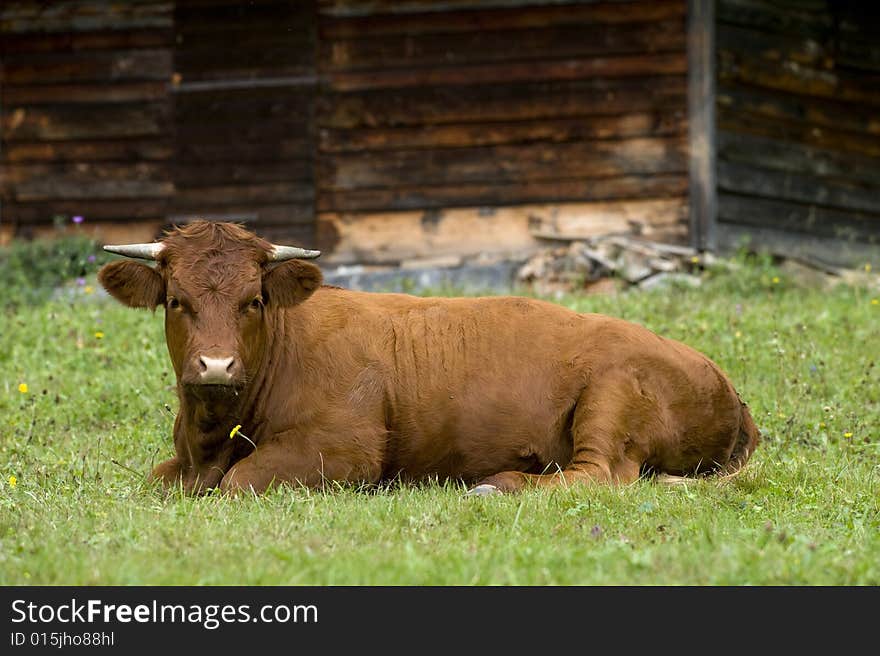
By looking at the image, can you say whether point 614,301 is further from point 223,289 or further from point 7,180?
point 7,180

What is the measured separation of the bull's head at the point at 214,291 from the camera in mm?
6184

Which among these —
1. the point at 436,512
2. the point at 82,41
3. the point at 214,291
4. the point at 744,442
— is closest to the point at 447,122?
the point at 82,41

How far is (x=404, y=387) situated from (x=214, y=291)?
1158 millimetres

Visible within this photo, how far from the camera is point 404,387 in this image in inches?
273

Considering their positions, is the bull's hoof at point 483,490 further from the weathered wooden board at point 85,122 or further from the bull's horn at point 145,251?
the weathered wooden board at point 85,122

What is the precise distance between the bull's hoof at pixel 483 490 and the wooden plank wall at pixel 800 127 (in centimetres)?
909

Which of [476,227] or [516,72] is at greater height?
[516,72]

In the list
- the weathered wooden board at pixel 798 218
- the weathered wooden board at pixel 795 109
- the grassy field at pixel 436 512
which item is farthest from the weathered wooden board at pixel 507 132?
the grassy field at pixel 436 512

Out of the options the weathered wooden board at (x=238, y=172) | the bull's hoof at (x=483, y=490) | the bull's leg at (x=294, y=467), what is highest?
the weathered wooden board at (x=238, y=172)

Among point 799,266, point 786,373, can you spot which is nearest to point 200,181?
point 799,266

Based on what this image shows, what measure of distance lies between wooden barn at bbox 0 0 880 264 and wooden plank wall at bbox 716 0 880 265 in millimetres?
28

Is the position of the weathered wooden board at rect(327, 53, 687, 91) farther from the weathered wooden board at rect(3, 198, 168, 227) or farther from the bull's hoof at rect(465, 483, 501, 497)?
the bull's hoof at rect(465, 483, 501, 497)

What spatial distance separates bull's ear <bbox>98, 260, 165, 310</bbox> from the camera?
21.8 feet

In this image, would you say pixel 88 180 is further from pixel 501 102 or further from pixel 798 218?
pixel 798 218
